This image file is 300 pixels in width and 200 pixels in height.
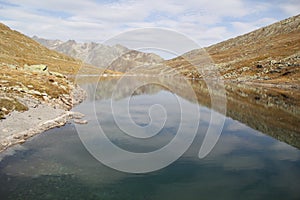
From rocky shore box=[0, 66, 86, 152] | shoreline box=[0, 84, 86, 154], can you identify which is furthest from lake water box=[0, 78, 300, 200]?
rocky shore box=[0, 66, 86, 152]

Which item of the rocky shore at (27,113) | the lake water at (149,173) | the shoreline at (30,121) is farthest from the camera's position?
the rocky shore at (27,113)

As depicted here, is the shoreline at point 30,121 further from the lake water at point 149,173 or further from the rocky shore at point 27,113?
the lake water at point 149,173

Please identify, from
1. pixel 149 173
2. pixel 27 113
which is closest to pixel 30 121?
pixel 27 113

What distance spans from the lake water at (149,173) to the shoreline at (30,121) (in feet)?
3.53

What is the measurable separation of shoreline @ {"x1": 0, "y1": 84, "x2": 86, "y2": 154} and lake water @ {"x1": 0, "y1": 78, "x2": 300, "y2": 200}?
1.08 meters

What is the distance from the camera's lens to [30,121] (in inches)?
1383

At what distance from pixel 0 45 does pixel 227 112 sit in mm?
175727

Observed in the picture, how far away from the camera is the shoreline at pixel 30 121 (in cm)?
Result: 2920

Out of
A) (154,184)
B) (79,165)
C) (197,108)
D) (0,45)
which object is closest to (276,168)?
(154,184)

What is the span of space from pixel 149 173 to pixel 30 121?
18.6 m

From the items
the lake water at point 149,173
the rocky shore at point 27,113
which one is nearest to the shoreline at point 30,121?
the rocky shore at point 27,113

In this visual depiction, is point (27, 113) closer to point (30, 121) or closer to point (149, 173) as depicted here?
point (30, 121)

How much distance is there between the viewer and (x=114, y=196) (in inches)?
750

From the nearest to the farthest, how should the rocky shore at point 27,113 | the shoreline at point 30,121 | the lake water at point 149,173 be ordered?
1. the lake water at point 149,173
2. the shoreline at point 30,121
3. the rocky shore at point 27,113
